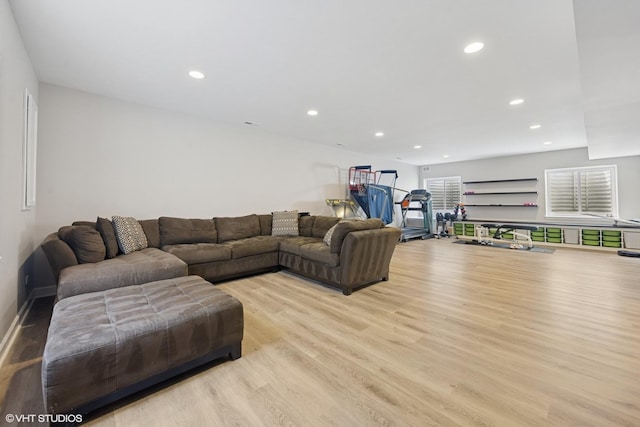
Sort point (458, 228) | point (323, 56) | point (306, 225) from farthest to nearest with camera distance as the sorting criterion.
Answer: point (458, 228)
point (306, 225)
point (323, 56)

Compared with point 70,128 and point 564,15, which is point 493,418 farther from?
point 70,128

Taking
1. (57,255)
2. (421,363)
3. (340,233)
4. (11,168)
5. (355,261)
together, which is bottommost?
(421,363)

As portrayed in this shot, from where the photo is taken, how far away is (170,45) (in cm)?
235

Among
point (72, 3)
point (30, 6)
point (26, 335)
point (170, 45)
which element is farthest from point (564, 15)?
point (26, 335)

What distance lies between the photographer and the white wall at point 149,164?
3215mm

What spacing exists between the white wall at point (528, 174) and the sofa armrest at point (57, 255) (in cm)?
961

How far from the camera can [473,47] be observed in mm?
2354

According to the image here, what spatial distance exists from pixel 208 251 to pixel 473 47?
12.1 ft

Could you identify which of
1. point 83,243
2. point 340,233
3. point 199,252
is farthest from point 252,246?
point 83,243

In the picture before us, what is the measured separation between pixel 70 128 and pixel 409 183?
8927 mm

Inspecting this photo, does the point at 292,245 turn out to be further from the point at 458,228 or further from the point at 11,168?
the point at 458,228

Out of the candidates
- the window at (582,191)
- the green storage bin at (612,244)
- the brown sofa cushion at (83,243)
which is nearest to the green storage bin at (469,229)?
the window at (582,191)

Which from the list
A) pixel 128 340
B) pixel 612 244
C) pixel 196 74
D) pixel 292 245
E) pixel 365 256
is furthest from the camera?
pixel 612 244

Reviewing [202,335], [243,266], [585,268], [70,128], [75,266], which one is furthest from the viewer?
[585,268]
